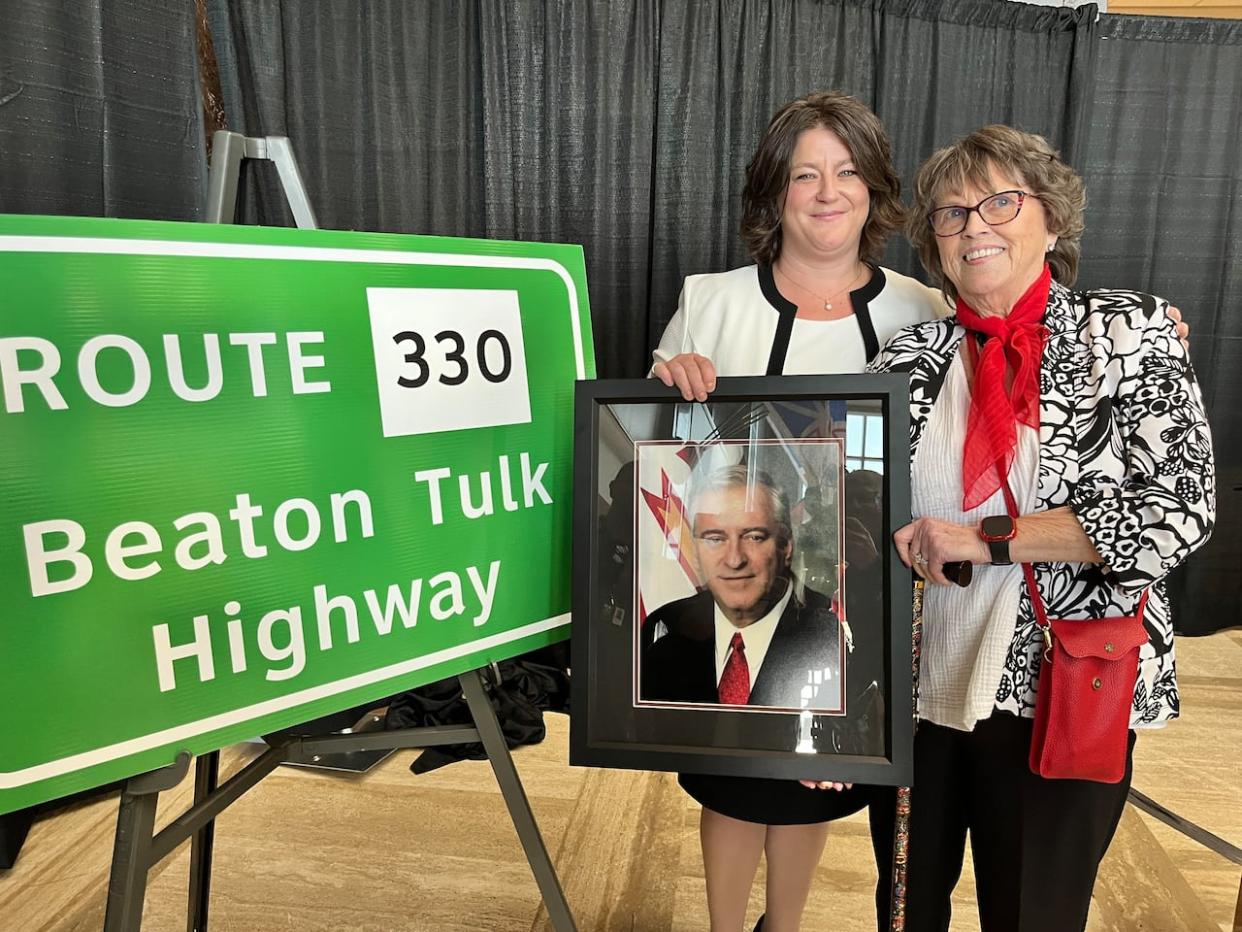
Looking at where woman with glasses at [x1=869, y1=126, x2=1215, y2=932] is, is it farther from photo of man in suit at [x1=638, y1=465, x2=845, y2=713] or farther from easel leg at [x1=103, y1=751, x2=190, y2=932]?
easel leg at [x1=103, y1=751, x2=190, y2=932]

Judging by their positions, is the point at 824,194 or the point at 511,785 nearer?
the point at 511,785

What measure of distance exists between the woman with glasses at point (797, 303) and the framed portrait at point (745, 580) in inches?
9.4

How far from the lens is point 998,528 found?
103 cm

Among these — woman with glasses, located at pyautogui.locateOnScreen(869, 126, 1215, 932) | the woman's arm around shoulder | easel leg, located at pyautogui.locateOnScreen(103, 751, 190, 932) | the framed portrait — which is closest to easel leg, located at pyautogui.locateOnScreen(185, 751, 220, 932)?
easel leg, located at pyautogui.locateOnScreen(103, 751, 190, 932)

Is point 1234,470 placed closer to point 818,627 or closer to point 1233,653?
point 1233,653

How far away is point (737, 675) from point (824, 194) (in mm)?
739

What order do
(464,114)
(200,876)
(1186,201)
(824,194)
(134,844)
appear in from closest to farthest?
(134,844), (824,194), (200,876), (464,114), (1186,201)

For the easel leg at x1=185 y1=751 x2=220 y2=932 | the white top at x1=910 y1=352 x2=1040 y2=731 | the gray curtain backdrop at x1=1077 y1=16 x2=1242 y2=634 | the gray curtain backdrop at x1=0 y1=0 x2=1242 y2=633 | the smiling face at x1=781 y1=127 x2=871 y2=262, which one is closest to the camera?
the white top at x1=910 y1=352 x2=1040 y2=731

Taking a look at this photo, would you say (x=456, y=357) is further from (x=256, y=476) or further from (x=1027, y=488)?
(x=1027, y=488)

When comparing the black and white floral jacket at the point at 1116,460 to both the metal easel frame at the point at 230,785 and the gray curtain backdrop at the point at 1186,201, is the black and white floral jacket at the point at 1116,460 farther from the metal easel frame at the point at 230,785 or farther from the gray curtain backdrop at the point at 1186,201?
the gray curtain backdrop at the point at 1186,201

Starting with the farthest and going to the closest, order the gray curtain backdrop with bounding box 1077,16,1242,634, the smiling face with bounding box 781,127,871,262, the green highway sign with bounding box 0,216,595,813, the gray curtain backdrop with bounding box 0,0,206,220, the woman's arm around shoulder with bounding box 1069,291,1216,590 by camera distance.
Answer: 1. the gray curtain backdrop with bounding box 1077,16,1242,634
2. the gray curtain backdrop with bounding box 0,0,206,220
3. the smiling face with bounding box 781,127,871,262
4. the woman's arm around shoulder with bounding box 1069,291,1216,590
5. the green highway sign with bounding box 0,216,595,813

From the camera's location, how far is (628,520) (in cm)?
111

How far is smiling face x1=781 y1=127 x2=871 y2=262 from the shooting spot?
1290 millimetres

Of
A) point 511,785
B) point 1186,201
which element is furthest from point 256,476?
point 1186,201
